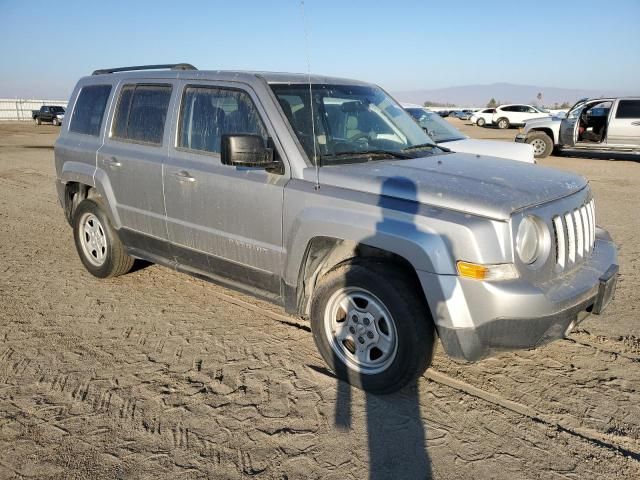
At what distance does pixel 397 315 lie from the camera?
3182 mm

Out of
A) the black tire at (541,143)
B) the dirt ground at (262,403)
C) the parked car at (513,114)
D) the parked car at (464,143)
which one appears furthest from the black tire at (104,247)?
the parked car at (513,114)

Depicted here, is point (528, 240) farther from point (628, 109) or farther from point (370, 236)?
point (628, 109)

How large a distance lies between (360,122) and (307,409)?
7.22ft

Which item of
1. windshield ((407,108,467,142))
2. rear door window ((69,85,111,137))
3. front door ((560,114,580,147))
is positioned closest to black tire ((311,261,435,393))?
rear door window ((69,85,111,137))

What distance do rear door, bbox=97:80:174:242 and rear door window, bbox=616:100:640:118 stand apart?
51.5 ft

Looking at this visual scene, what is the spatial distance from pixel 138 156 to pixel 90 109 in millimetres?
1181

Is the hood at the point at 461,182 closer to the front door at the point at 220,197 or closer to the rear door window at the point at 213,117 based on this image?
the front door at the point at 220,197

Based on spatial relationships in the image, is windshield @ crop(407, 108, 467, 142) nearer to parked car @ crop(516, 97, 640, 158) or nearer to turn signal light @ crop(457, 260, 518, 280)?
A: turn signal light @ crop(457, 260, 518, 280)

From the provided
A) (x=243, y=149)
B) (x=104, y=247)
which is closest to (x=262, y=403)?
(x=243, y=149)

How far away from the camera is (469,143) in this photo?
840 centimetres

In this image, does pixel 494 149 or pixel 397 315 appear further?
pixel 494 149

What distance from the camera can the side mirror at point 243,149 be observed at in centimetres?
349

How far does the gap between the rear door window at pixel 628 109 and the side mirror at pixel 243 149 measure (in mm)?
16029

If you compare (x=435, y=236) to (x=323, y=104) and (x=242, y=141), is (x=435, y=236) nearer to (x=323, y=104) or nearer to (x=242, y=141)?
(x=242, y=141)
